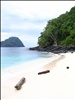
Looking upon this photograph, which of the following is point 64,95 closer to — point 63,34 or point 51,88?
point 51,88

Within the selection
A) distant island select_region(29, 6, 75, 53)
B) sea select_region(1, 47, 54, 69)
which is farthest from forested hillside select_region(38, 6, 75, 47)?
sea select_region(1, 47, 54, 69)

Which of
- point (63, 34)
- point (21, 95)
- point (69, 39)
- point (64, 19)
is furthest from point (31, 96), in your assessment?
point (64, 19)

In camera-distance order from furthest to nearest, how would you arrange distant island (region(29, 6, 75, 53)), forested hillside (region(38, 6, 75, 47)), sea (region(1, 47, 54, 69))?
1. forested hillside (region(38, 6, 75, 47))
2. distant island (region(29, 6, 75, 53))
3. sea (region(1, 47, 54, 69))

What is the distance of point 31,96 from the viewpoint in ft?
23.2

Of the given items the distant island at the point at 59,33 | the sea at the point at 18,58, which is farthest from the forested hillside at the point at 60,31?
the sea at the point at 18,58

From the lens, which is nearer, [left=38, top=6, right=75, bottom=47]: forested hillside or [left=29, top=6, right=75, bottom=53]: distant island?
[left=29, top=6, right=75, bottom=53]: distant island

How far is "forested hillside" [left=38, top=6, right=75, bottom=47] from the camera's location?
5817 cm

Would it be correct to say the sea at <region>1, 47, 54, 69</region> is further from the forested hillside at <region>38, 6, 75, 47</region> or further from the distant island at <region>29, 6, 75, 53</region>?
the forested hillside at <region>38, 6, 75, 47</region>

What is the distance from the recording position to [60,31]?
60.6m

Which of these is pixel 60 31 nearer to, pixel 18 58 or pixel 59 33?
pixel 59 33

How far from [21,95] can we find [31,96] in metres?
0.44

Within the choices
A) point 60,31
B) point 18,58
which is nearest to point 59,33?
point 60,31

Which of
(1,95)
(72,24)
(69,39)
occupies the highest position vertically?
(72,24)

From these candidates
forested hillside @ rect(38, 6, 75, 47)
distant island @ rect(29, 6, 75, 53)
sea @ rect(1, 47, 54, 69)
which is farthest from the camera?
forested hillside @ rect(38, 6, 75, 47)
